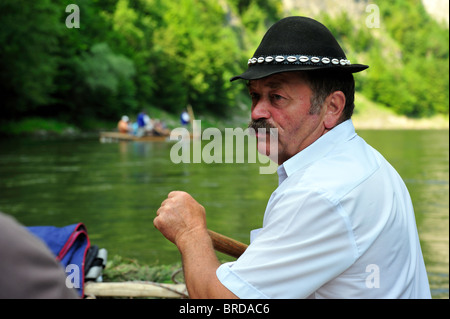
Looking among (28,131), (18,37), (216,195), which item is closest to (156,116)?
(28,131)

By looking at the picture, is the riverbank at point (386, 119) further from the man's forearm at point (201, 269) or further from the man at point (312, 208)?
the man's forearm at point (201, 269)

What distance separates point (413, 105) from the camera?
326 ft

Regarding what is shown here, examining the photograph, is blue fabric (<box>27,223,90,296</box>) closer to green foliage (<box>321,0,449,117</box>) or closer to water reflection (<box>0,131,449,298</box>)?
water reflection (<box>0,131,449,298</box>)

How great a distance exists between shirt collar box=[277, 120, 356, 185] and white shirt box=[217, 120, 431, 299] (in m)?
0.09

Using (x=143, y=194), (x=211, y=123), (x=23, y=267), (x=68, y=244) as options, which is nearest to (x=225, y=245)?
(x=23, y=267)

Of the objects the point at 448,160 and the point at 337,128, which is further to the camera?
the point at 448,160

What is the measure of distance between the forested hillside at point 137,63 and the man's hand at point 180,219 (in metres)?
2.98

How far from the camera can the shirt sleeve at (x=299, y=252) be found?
1531 mm

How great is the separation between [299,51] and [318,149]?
1.00 ft

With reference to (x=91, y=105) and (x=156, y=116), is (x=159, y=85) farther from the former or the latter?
(x=91, y=105)

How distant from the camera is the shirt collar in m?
1.80

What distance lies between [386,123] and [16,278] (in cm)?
9504

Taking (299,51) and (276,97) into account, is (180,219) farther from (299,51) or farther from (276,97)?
(299,51)

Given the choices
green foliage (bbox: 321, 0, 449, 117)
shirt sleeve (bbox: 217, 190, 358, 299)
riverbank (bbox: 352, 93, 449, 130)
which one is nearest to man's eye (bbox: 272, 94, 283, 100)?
shirt sleeve (bbox: 217, 190, 358, 299)
